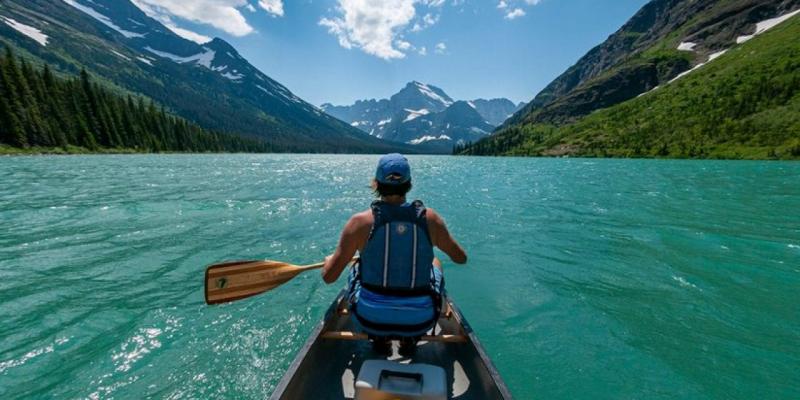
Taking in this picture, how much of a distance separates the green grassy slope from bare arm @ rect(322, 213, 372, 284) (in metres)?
107

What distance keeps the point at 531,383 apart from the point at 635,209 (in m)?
22.3

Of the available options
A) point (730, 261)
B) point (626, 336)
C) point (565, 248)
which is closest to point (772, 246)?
point (730, 261)

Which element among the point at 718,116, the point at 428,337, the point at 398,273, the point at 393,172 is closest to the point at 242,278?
the point at 428,337

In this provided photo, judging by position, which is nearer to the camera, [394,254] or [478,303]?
[394,254]

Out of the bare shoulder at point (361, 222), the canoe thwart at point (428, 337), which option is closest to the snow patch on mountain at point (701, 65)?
the canoe thwart at point (428, 337)

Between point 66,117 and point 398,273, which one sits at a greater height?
point 66,117

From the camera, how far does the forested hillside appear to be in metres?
71.8

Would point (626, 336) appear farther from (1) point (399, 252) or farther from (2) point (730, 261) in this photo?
(2) point (730, 261)

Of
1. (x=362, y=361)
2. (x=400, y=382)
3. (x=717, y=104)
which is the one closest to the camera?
(x=400, y=382)

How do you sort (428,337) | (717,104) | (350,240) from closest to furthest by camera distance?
1. (350,240)
2. (428,337)
3. (717,104)

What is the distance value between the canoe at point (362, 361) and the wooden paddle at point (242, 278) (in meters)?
1.79

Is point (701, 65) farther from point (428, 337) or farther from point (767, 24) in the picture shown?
point (428, 337)

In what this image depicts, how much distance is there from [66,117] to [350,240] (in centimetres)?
11389

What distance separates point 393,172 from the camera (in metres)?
4.56
